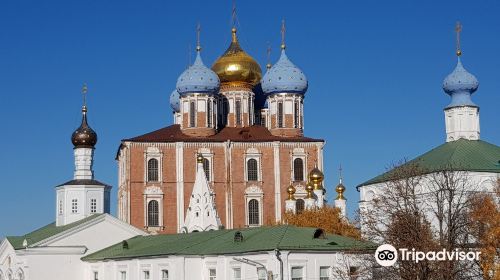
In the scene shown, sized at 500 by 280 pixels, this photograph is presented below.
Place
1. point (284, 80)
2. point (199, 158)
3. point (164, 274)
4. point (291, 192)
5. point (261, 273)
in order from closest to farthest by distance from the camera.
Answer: point (261, 273) < point (164, 274) < point (199, 158) < point (291, 192) < point (284, 80)

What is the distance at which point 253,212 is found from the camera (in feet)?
192

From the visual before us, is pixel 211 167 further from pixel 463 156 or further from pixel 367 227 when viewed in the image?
pixel 367 227

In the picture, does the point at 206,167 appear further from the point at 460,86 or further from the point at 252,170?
the point at 460,86

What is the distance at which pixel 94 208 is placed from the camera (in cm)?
5238

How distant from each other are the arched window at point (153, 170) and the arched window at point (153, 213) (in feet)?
4.06

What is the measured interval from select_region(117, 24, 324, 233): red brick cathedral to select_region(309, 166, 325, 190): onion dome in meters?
0.30

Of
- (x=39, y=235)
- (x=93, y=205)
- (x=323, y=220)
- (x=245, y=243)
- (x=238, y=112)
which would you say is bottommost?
(x=245, y=243)

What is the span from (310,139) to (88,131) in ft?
41.1

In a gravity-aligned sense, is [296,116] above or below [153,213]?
above

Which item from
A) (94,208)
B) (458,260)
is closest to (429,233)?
(458,260)

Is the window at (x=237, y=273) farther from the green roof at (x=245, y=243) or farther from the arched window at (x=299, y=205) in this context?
the arched window at (x=299, y=205)

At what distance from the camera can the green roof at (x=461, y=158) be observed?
4598 cm

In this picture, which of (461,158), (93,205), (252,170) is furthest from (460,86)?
(93,205)

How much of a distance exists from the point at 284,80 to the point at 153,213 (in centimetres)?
1101
